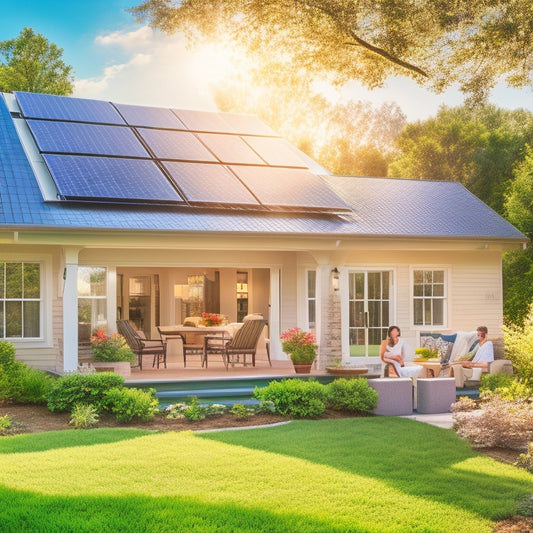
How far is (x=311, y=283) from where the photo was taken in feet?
52.2

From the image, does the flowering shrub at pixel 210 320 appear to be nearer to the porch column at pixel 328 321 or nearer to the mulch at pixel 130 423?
the porch column at pixel 328 321

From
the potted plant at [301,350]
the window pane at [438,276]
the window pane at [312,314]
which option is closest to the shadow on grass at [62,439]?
the potted plant at [301,350]

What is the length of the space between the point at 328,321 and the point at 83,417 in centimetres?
502

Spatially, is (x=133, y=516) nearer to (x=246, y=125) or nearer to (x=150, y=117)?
(x=150, y=117)

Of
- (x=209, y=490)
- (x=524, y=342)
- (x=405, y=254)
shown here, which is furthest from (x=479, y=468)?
(x=405, y=254)

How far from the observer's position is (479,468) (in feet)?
27.4

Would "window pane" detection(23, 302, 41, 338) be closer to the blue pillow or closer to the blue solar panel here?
the blue solar panel

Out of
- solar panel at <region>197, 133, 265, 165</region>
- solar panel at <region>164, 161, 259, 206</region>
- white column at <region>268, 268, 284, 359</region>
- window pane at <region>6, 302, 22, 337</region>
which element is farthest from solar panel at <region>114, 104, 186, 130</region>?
window pane at <region>6, 302, 22, 337</region>

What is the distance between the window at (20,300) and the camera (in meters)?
13.5

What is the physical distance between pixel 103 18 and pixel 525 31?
2026cm

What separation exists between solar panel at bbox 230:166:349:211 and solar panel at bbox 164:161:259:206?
0.79 feet

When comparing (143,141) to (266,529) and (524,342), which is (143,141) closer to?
(524,342)

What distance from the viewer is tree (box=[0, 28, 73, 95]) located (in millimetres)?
30734

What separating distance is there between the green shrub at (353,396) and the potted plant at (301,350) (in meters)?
1.75
